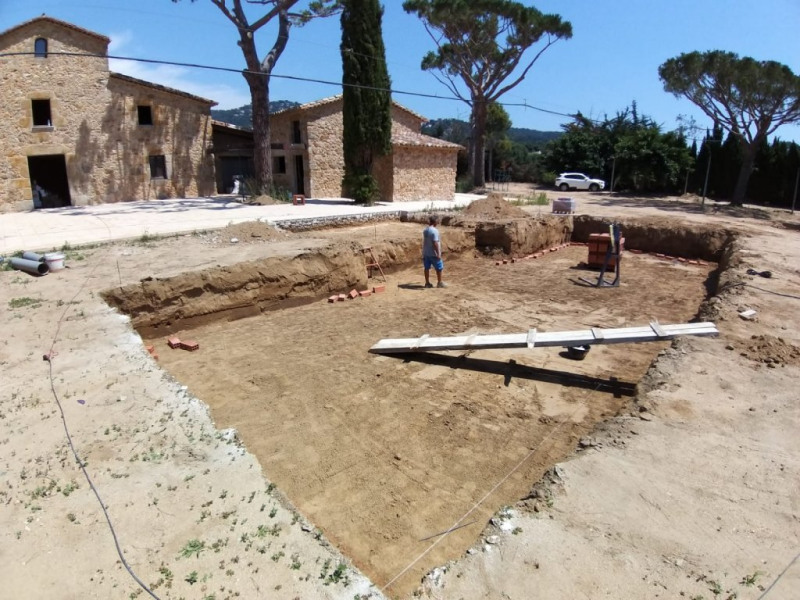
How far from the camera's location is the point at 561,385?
6988mm

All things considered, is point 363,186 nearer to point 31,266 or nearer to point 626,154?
point 31,266

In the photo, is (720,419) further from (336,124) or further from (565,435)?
(336,124)

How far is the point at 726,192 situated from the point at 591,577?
33.5 m

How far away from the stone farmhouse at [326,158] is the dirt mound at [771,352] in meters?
17.5

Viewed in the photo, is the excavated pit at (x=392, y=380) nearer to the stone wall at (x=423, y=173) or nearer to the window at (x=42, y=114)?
the stone wall at (x=423, y=173)

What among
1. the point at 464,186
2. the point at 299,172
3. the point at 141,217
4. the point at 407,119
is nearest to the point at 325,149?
the point at 299,172

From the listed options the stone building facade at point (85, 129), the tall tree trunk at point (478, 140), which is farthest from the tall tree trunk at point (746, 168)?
the stone building facade at point (85, 129)

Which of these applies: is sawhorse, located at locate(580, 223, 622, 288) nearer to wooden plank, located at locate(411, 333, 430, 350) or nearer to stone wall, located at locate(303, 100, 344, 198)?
wooden plank, located at locate(411, 333, 430, 350)

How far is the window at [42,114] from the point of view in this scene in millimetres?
20109

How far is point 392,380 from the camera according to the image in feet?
23.5

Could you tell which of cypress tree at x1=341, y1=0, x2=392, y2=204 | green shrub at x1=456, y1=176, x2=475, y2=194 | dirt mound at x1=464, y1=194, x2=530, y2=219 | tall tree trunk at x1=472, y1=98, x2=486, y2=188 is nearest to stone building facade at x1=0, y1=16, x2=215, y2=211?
cypress tree at x1=341, y1=0, x2=392, y2=204

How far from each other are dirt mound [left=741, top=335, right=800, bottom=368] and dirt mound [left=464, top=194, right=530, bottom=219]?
35.0 ft

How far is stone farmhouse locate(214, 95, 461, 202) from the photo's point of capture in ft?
75.5

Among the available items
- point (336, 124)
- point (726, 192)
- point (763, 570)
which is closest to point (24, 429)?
point (763, 570)
